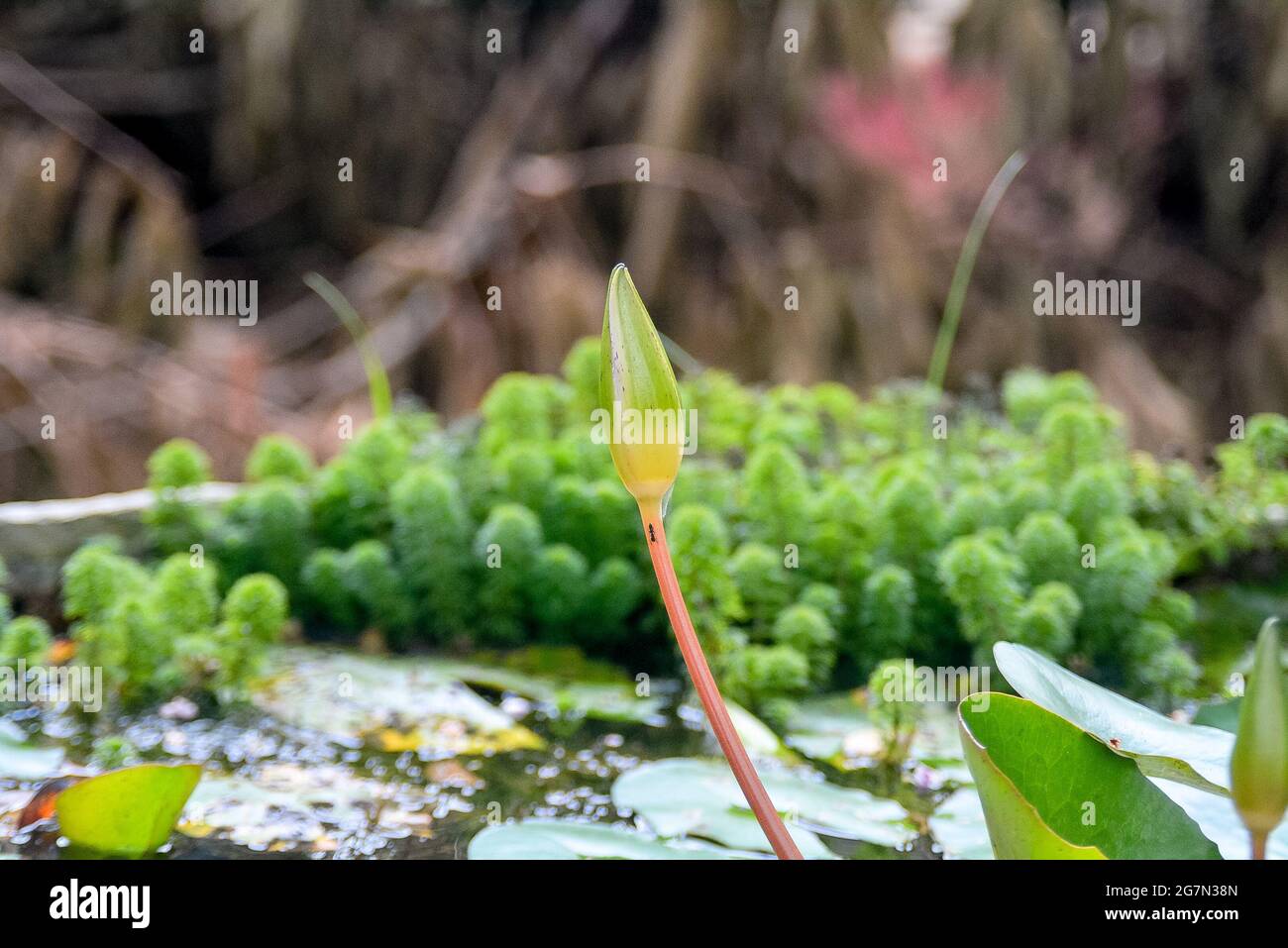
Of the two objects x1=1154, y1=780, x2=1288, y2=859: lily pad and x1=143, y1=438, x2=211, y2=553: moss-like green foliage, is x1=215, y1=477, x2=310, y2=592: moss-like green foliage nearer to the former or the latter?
x1=143, y1=438, x2=211, y2=553: moss-like green foliage

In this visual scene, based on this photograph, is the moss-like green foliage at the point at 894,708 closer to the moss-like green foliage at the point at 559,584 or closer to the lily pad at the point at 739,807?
the lily pad at the point at 739,807

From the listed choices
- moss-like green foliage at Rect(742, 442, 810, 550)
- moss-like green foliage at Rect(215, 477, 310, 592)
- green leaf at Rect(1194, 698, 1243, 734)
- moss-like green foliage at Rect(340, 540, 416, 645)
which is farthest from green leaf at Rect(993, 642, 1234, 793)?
moss-like green foliage at Rect(215, 477, 310, 592)

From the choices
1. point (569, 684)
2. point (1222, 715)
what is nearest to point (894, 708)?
point (1222, 715)

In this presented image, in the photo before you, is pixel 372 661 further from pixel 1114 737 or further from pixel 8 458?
pixel 8 458

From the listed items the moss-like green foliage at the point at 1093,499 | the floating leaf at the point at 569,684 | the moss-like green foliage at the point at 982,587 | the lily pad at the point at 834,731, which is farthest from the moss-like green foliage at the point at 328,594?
the moss-like green foliage at the point at 1093,499

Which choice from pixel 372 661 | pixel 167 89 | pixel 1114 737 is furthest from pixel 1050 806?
pixel 167 89

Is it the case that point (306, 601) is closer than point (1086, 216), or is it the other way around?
point (306, 601)
